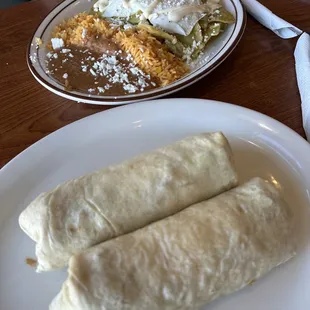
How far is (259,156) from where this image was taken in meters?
0.91

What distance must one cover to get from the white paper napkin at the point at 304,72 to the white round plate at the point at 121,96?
16 cm

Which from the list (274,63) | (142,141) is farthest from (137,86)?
(274,63)

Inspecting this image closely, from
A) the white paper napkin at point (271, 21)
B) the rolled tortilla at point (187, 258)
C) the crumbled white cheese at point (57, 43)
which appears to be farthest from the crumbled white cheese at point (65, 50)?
the rolled tortilla at point (187, 258)

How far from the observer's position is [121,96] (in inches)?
44.0

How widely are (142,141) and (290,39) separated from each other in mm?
575

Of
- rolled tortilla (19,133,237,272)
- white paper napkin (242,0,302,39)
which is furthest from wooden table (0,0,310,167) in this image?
rolled tortilla (19,133,237,272)

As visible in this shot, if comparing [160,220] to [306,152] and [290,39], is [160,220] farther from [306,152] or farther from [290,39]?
[290,39]

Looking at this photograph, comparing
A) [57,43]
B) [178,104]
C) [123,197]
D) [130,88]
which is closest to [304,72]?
[178,104]

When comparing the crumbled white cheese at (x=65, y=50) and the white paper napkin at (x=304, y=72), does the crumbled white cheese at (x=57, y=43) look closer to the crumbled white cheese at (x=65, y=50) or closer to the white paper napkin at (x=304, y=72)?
the crumbled white cheese at (x=65, y=50)

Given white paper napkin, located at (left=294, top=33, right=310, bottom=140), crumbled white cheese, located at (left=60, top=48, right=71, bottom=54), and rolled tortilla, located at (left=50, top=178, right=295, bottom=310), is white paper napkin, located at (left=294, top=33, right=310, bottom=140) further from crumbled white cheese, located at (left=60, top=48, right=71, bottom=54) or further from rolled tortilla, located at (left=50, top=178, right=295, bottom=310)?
crumbled white cheese, located at (left=60, top=48, right=71, bottom=54)

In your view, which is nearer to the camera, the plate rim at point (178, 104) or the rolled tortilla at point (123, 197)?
the rolled tortilla at point (123, 197)

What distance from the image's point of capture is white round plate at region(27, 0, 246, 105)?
1105 millimetres

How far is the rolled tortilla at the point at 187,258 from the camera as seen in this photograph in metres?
0.66

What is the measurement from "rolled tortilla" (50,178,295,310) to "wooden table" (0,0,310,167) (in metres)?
0.35
